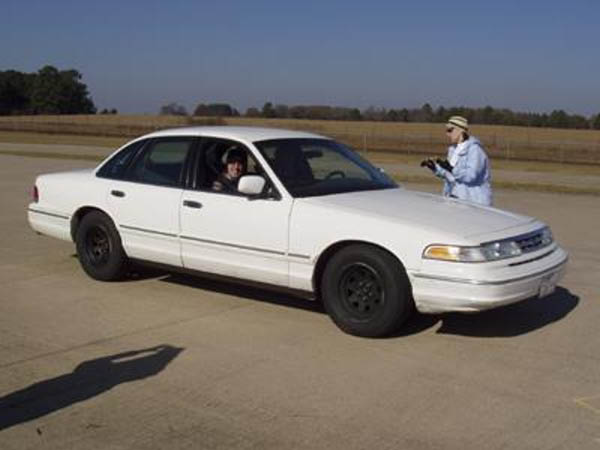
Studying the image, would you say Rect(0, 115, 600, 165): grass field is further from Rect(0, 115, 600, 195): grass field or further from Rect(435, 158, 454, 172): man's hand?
Rect(435, 158, 454, 172): man's hand

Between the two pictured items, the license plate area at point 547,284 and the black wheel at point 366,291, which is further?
the license plate area at point 547,284

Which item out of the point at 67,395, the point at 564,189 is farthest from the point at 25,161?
the point at 67,395

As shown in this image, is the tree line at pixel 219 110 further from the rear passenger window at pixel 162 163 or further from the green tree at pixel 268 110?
the rear passenger window at pixel 162 163

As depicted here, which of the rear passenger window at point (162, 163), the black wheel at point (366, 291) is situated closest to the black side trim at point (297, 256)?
the black wheel at point (366, 291)

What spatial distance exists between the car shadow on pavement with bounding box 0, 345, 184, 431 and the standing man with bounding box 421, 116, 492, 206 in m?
3.51

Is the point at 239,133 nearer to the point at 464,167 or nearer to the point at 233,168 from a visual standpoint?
the point at 233,168

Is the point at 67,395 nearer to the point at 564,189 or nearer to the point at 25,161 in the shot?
the point at 564,189

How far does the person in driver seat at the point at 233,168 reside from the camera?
7.04 meters

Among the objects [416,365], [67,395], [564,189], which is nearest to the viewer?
[67,395]

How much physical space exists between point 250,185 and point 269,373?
177 cm

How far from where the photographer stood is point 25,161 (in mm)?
26609

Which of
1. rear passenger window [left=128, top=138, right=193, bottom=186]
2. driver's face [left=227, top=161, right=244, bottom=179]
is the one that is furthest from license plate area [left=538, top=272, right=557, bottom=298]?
rear passenger window [left=128, top=138, right=193, bottom=186]

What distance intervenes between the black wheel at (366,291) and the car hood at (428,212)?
33cm

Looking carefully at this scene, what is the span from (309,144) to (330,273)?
1604mm
